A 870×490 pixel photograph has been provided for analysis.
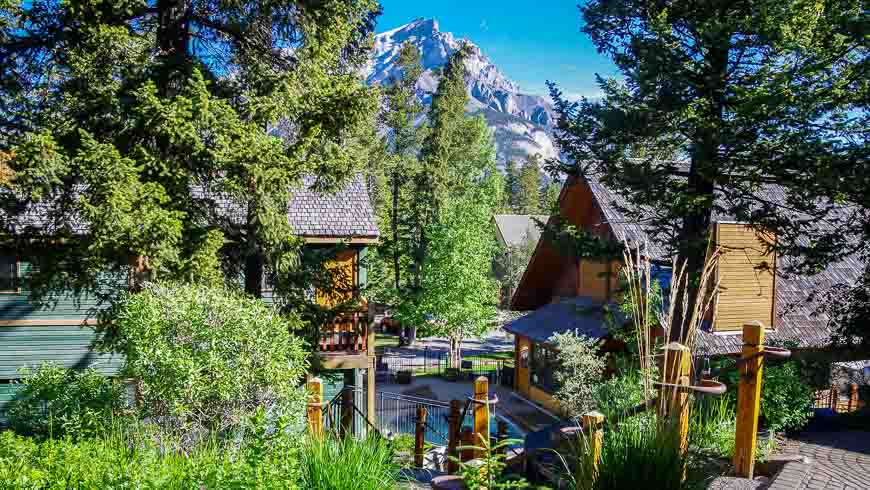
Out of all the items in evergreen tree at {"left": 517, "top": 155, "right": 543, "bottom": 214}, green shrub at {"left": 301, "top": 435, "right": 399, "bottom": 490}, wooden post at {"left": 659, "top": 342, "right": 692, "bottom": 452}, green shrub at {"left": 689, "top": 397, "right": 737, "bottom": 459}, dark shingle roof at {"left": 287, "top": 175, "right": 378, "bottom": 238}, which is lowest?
green shrub at {"left": 689, "top": 397, "right": 737, "bottom": 459}

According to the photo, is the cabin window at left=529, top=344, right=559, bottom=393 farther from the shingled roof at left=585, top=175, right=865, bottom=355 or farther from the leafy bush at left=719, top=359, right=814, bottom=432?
the leafy bush at left=719, top=359, right=814, bottom=432

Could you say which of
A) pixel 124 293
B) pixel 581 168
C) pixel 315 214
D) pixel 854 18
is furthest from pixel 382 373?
pixel 854 18

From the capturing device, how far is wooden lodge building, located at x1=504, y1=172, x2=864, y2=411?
44.0 ft

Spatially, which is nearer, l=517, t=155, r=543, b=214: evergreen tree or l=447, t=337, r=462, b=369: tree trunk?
l=447, t=337, r=462, b=369: tree trunk

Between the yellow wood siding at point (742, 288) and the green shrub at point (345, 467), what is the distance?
10751 mm

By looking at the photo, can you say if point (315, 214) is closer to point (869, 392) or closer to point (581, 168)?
point (581, 168)

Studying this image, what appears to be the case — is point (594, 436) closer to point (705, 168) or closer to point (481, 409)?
point (481, 409)

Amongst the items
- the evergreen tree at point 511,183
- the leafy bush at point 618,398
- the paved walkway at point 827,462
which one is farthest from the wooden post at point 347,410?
the evergreen tree at point 511,183

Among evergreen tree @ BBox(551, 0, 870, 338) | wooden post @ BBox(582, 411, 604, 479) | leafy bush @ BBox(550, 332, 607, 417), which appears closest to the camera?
wooden post @ BBox(582, 411, 604, 479)

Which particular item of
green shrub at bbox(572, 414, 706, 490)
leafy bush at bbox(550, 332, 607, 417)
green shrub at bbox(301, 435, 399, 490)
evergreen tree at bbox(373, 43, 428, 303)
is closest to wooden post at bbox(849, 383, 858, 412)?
leafy bush at bbox(550, 332, 607, 417)

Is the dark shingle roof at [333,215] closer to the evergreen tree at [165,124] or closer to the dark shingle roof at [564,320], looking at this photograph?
the evergreen tree at [165,124]

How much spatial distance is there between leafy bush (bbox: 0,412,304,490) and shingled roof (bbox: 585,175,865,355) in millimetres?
9914

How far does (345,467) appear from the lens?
187 inches

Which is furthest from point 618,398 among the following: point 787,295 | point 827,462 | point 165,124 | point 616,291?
point 787,295
